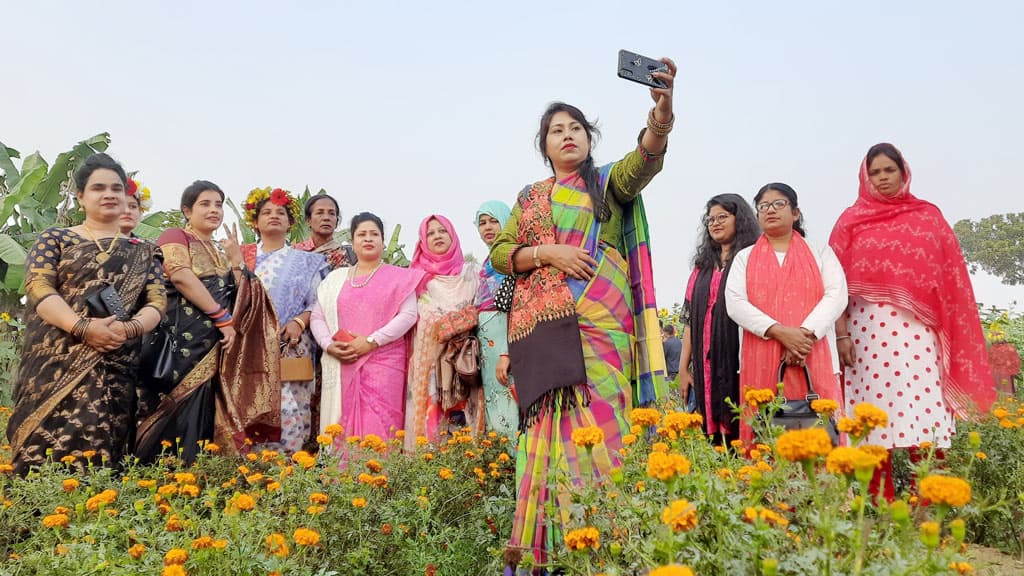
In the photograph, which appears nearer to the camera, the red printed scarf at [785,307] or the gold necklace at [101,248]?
the red printed scarf at [785,307]

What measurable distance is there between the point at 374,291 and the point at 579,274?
7.04ft

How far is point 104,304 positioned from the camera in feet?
10.5

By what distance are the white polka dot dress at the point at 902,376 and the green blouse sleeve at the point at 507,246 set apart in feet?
6.05

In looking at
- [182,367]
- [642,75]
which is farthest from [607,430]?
[182,367]

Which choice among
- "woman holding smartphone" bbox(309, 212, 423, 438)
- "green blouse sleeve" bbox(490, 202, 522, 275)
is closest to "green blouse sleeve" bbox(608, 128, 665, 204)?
"green blouse sleeve" bbox(490, 202, 522, 275)

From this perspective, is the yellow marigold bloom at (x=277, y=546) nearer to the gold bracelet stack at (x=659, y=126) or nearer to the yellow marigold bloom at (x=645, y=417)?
the yellow marigold bloom at (x=645, y=417)

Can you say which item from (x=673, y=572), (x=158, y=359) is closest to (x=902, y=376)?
(x=673, y=572)

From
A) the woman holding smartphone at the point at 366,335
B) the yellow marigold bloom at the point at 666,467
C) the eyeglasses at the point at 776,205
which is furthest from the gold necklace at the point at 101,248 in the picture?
the eyeglasses at the point at 776,205

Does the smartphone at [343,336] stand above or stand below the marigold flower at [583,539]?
above

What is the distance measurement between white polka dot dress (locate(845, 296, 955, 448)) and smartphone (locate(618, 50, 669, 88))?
1836 millimetres

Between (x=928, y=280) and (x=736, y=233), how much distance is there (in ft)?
3.49

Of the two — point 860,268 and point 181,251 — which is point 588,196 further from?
point 181,251

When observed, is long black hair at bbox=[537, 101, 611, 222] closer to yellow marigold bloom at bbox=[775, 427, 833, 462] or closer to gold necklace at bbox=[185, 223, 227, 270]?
yellow marigold bloom at bbox=[775, 427, 833, 462]

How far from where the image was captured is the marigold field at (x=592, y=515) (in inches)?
46.1
